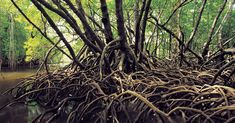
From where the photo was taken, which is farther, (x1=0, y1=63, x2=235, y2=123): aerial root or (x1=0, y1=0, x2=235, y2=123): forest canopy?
(x1=0, y1=0, x2=235, y2=123): forest canopy

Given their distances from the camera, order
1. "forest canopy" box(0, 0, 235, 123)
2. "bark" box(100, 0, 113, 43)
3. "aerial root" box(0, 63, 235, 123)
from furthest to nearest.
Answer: "bark" box(100, 0, 113, 43)
"forest canopy" box(0, 0, 235, 123)
"aerial root" box(0, 63, 235, 123)

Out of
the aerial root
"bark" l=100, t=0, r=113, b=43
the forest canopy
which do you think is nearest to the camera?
the aerial root

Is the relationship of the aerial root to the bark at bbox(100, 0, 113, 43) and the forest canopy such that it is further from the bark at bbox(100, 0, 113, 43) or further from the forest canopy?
the bark at bbox(100, 0, 113, 43)

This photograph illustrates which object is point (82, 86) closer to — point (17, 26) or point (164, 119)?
point (164, 119)

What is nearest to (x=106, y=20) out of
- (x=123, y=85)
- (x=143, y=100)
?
(x=123, y=85)

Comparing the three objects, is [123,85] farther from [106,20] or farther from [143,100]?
[143,100]

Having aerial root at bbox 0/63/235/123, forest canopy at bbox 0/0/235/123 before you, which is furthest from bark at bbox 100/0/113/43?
aerial root at bbox 0/63/235/123

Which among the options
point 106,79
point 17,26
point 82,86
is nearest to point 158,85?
point 106,79

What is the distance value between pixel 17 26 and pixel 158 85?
75.2ft

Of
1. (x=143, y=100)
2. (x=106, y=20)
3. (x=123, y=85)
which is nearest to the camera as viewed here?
(x=143, y=100)

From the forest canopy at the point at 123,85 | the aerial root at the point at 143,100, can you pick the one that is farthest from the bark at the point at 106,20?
the aerial root at the point at 143,100

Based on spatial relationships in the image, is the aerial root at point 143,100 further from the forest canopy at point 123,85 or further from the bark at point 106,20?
the bark at point 106,20

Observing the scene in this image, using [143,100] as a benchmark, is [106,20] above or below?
above

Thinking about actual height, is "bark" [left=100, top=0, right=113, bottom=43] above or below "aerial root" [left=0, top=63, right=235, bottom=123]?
above
